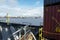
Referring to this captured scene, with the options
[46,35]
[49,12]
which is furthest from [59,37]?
[49,12]

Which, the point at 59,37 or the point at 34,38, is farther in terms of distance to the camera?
the point at 34,38

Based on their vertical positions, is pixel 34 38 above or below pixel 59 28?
below

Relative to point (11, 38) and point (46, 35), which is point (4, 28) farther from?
point (46, 35)

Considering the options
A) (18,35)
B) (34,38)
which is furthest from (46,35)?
(18,35)

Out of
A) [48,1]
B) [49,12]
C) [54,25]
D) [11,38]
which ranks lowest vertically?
[11,38]

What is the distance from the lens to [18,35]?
27.2 meters

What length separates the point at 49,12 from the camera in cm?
1493

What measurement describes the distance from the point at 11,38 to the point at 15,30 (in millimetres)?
1619

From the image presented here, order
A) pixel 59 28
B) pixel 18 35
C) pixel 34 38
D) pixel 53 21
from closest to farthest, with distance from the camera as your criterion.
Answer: pixel 59 28
pixel 53 21
pixel 34 38
pixel 18 35

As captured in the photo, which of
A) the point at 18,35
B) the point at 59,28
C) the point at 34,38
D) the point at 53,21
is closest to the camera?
the point at 59,28

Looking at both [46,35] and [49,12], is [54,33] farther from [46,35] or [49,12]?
[49,12]

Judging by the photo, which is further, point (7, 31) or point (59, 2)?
point (7, 31)

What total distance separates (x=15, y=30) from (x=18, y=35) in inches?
55.1

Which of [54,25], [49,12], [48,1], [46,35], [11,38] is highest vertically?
[48,1]
